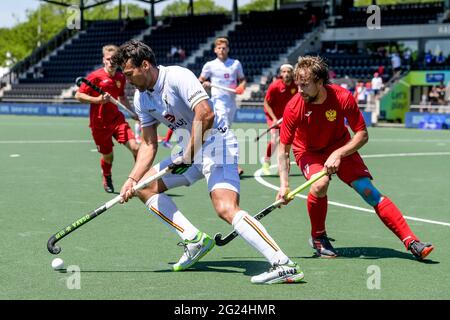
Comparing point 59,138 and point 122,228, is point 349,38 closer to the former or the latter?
point 59,138

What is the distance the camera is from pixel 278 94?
1379 cm

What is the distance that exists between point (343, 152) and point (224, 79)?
7.69 meters

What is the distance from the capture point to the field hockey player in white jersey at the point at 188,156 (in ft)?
19.4

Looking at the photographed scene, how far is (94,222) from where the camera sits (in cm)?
864

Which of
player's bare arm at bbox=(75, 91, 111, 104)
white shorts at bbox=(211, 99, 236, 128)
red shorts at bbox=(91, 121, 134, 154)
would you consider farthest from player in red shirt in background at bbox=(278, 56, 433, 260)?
white shorts at bbox=(211, 99, 236, 128)

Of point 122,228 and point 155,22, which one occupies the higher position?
point 155,22

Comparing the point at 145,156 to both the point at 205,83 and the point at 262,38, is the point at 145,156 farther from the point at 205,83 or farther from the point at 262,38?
the point at 262,38

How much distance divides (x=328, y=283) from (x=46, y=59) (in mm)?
49653

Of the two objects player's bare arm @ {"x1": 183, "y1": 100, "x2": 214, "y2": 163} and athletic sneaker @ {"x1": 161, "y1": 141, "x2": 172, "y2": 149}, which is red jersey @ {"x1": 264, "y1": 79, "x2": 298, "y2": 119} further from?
player's bare arm @ {"x1": 183, "y1": 100, "x2": 214, "y2": 163}

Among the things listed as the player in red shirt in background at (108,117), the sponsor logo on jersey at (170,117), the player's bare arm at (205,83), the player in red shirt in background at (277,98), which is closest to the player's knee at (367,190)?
the sponsor logo on jersey at (170,117)

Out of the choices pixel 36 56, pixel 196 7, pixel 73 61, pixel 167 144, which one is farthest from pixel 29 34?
pixel 167 144
